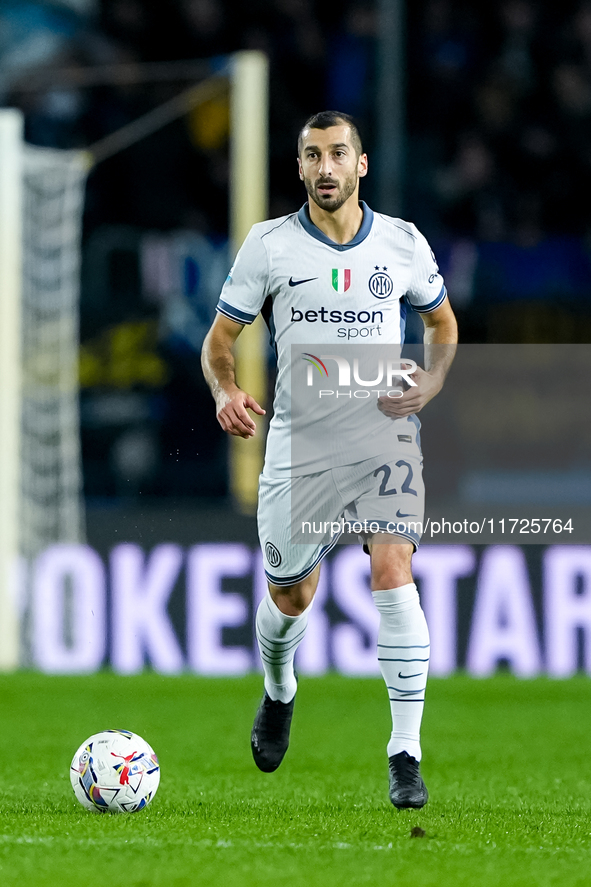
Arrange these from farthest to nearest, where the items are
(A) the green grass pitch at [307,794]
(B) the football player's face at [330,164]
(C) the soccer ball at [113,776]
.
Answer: (B) the football player's face at [330,164], (C) the soccer ball at [113,776], (A) the green grass pitch at [307,794]

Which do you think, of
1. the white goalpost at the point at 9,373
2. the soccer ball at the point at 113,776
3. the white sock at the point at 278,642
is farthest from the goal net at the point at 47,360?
the soccer ball at the point at 113,776

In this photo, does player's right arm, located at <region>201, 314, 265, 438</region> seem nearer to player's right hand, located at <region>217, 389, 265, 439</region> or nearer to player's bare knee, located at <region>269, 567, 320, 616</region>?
player's right hand, located at <region>217, 389, 265, 439</region>

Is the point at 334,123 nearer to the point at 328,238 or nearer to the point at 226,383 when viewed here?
the point at 328,238

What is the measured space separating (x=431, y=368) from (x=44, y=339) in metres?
5.88

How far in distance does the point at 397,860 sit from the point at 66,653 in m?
5.99

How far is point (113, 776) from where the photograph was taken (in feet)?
14.8

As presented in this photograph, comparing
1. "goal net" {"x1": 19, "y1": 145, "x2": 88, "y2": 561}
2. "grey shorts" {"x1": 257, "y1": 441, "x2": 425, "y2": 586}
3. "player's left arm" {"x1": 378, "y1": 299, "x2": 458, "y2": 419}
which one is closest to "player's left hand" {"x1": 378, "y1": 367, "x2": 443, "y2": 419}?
"player's left arm" {"x1": 378, "y1": 299, "x2": 458, "y2": 419}

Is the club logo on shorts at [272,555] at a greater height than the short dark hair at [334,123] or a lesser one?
lesser

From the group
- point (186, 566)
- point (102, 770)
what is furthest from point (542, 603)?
point (102, 770)

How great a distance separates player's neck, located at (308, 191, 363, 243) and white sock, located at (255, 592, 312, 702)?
46.6 inches

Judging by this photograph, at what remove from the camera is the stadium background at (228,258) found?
9.51m

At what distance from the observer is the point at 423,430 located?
463 inches

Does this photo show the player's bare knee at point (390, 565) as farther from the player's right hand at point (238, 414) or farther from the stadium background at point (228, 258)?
the stadium background at point (228, 258)

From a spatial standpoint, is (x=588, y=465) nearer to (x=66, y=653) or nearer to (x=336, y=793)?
(x=66, y=653)
